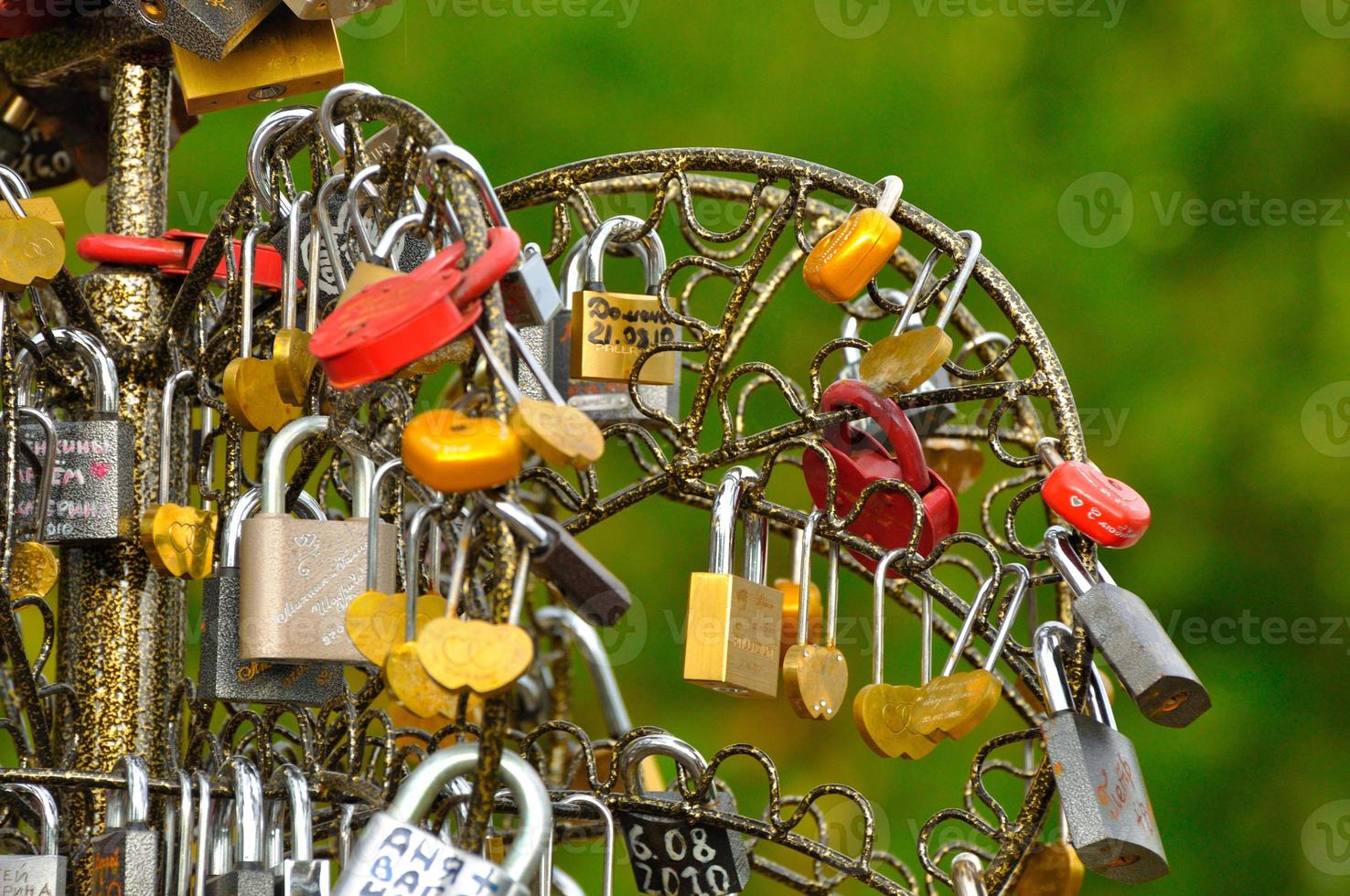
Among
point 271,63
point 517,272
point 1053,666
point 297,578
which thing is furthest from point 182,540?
point 1053,666

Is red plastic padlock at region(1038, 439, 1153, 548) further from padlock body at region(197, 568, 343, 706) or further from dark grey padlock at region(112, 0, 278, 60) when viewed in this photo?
dark grey padlock at region(112, 0, 278, 60)

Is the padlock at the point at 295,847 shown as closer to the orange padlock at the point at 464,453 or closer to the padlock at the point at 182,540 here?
the padlock at the point at 182,540

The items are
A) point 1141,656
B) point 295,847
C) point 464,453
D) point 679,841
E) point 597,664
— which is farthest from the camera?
point 597,664

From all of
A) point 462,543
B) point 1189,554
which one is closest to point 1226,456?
point 1189,554

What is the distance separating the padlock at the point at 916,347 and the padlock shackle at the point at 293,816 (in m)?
0.39

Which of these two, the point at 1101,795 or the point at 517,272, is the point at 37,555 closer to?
the point at 517,272

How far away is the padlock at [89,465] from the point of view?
998 millimetres

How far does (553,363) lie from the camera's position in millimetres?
1147

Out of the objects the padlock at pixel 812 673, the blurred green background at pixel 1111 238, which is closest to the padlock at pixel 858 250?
the padlock at pixel 812 673

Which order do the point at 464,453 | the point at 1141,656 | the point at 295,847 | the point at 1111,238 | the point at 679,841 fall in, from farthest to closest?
the point at 1111,238 < the point at 679,841 < the point at 295,847 < the point at 1141,656 < the point at 464,453

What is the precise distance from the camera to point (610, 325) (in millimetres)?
1066

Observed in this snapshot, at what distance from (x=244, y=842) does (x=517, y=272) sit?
0.38 meters

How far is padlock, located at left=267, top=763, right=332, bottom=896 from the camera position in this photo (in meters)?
0.81

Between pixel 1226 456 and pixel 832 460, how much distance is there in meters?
2.16
